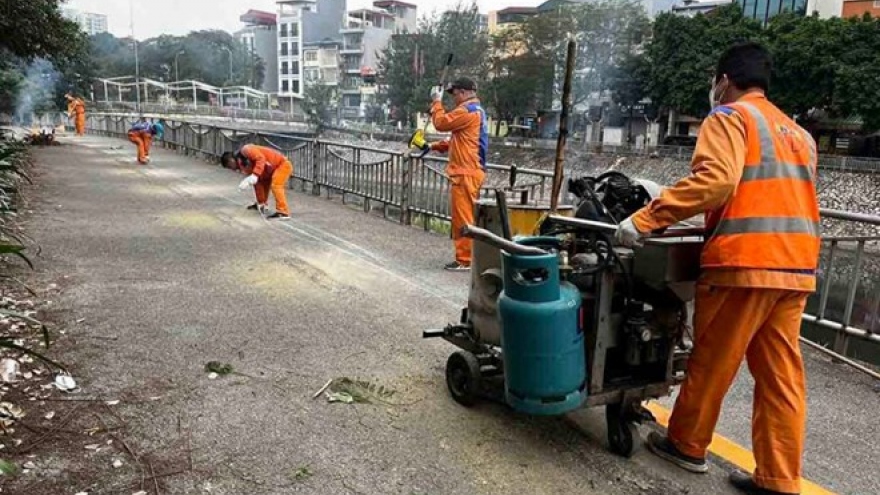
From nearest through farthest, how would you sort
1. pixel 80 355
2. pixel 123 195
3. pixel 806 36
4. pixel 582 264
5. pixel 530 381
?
pixel 530 381
pixel 582 264
pixel 80 355
pixel 123 195
pixel 806 36

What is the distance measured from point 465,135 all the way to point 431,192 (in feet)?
7.03

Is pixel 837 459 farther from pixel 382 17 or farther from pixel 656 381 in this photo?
pixel 382 17

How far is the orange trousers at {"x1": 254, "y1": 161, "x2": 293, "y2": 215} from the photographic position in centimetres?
861

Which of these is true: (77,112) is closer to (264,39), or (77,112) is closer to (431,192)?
(431,192)

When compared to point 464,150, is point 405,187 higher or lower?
lower

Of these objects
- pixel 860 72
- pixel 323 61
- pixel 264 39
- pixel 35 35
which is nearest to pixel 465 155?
pixel 35 35

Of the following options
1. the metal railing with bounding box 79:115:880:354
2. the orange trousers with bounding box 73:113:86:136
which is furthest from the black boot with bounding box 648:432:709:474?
the orange trousers with bounding box 73:113:86:136

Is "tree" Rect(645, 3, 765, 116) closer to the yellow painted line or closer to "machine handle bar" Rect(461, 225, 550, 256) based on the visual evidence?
the yellow painted line

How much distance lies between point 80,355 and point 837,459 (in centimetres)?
391

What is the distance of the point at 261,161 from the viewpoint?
8.48 metres

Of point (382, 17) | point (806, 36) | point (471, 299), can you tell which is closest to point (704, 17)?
point (806, 36)

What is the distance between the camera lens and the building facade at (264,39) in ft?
292

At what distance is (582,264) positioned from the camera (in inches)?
107

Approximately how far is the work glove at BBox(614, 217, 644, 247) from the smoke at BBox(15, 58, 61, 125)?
92.6 ft
